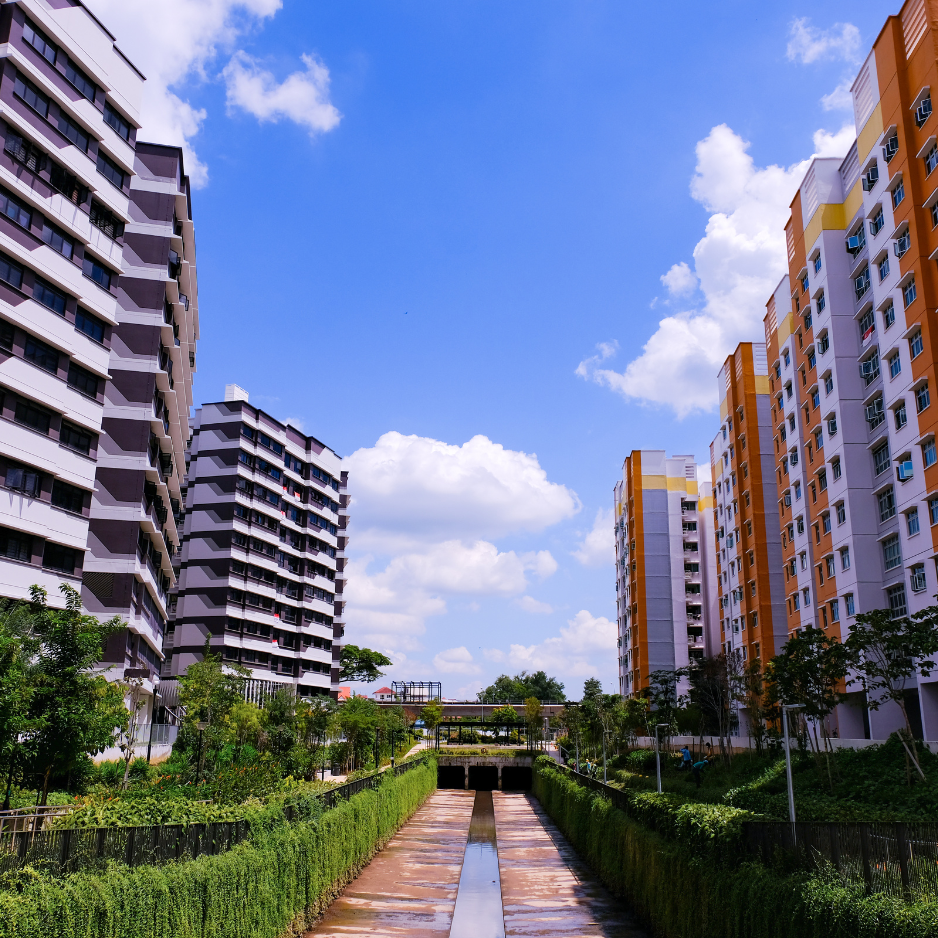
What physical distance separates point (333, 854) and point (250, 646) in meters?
Answer: 54.1

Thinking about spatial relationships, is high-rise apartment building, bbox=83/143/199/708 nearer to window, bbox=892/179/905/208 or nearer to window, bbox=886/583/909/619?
window, bbox=892/179/905/208

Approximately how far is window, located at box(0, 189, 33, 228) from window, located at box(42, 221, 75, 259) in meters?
0.91

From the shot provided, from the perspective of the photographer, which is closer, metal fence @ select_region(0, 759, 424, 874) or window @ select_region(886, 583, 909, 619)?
metal fence @ select_region(0, 759, 424, 874)

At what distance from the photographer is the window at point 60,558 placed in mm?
36375

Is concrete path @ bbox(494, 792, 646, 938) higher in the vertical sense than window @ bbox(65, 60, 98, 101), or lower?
lower

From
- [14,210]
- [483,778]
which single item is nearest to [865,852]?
[14,210]

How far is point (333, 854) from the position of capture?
2147cm

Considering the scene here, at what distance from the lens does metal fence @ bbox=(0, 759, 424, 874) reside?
10.9 metres

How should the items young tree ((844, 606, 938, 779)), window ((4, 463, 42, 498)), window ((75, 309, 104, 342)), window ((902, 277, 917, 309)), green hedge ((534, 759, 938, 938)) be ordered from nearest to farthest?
green hedge ((534, 759, 938, 938)) → young tree ((844, 606, 938, 779)) → window ((4, 463, 42, 498)) → window ((902, 277, 917, 309)) → window ((75, 309, 104, 342))

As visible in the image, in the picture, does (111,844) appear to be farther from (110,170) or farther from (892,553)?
(892,553)

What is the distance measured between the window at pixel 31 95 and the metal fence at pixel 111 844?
32853 mm

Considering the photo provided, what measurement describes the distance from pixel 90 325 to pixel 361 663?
72899 mm

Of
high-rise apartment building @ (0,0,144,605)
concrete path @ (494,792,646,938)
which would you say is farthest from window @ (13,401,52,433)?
concrete path @ (494,792,646,938)

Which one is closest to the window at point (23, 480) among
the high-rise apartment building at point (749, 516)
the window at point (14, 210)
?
the window at point (14, 210)
